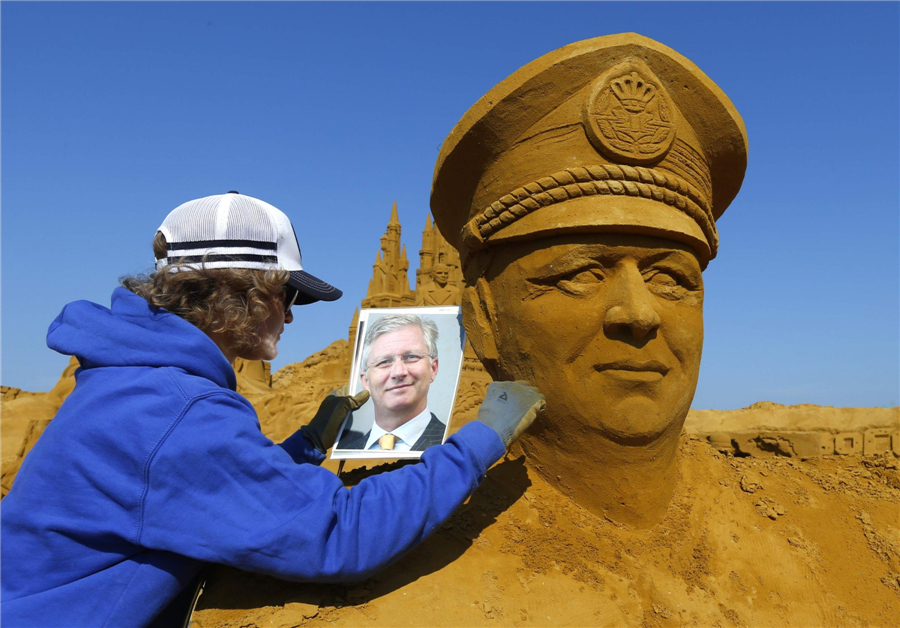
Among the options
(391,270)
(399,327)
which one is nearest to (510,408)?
(399,327)

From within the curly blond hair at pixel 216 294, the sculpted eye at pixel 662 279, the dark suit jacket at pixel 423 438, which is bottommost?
the dark suit jacket at pixel 423 438

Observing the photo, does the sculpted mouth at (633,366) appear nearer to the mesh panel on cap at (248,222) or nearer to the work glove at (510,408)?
the work glove at (510,408)

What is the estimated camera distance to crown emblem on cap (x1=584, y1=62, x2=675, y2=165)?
2.46m

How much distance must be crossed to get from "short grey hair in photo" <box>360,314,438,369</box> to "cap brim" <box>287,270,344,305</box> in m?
0.73

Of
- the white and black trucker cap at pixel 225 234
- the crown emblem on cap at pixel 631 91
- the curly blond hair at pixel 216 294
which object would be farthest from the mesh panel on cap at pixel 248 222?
the crown emblem on cap at pixel 631 91

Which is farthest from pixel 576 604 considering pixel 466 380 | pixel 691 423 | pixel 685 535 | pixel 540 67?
pixel 466 380

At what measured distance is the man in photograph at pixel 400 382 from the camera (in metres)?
2.60

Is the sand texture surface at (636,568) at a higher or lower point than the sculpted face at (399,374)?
lower

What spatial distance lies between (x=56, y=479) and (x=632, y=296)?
210 centimetres

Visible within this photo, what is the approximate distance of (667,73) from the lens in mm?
2549

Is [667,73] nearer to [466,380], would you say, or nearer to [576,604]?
[576,604]

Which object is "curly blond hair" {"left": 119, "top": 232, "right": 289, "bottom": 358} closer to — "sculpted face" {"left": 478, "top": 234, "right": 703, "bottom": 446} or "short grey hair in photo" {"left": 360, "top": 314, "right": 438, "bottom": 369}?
"short grey hair in photo" {"left": 360, "top": 314, "right": 438, "bottom": 369}

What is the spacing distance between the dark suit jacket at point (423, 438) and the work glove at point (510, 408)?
1.11ft

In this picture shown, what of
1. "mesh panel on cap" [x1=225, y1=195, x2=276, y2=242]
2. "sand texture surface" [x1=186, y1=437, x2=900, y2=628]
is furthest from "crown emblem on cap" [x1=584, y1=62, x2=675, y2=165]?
"sand texture surface" [x1=186, y1=437, x2=900, y2=628]
